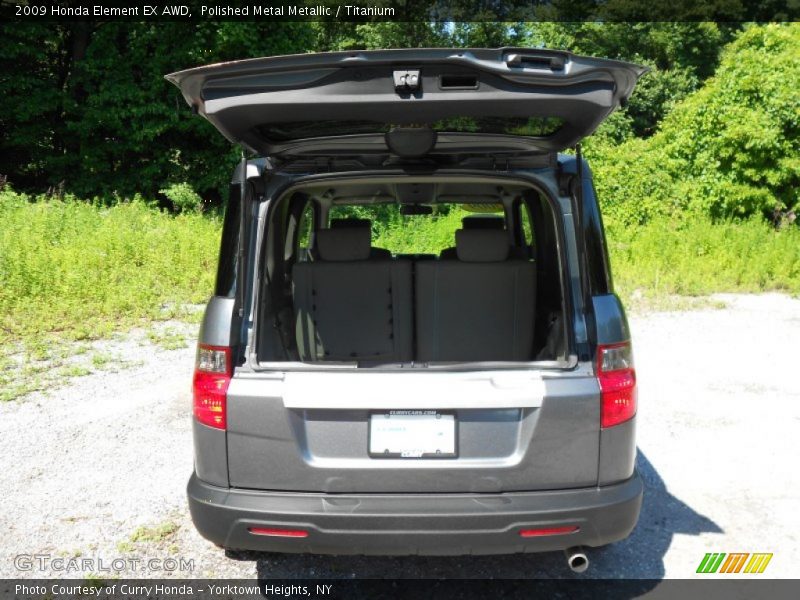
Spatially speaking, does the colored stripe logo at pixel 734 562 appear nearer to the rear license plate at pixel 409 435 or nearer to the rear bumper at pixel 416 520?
A: the rear bumper at pixel 416 520

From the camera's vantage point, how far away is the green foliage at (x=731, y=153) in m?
15.6

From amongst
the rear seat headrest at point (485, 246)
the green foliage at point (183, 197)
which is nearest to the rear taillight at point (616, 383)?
the rear seat headrest at point (485, 246)

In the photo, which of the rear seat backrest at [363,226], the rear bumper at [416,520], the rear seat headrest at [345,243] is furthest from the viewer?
the rear seat backrest at [363,226]

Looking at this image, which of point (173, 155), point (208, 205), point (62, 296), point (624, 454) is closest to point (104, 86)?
point (173, 155)

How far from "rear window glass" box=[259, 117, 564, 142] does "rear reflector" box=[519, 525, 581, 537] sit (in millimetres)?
1524

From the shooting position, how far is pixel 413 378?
2.72 m

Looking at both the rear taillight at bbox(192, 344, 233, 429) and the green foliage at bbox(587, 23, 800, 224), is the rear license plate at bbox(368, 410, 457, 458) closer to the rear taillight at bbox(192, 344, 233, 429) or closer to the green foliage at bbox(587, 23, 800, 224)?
the rear taillight at bbox(192, 344, 233, 429)

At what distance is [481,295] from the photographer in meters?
3.82

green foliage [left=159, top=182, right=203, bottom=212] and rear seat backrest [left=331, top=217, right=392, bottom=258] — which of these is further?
green foliage [left=159, top=182, right=203, bottom=212]

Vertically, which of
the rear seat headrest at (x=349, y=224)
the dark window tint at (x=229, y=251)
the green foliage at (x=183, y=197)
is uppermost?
the dark window tint at (x=229, y=251)

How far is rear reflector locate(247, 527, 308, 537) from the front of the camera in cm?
265

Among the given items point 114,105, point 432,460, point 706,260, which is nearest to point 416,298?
point 432,460

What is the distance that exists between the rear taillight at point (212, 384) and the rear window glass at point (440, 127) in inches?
35.5

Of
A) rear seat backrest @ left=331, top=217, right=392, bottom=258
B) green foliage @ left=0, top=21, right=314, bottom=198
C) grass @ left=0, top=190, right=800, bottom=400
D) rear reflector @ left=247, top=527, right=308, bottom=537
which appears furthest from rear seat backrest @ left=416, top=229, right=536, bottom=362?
green foliage @ left=0, top=21, right=314, bottom=198
